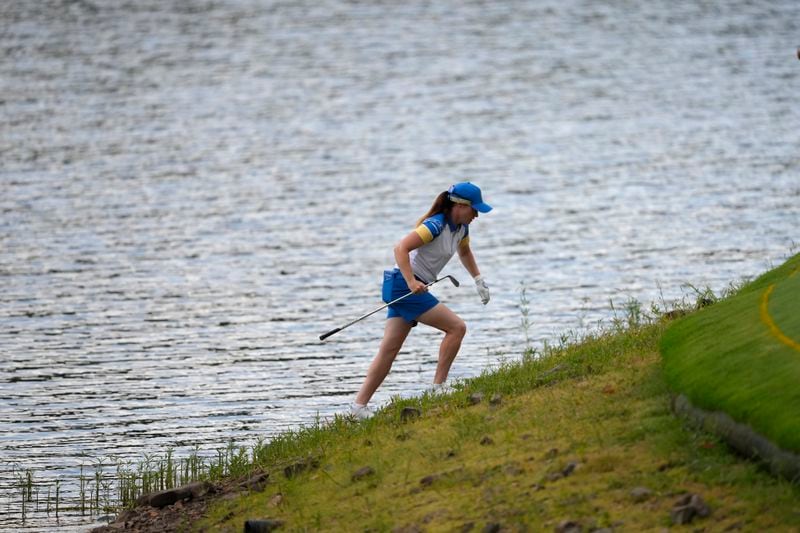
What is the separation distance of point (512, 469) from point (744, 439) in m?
1.92

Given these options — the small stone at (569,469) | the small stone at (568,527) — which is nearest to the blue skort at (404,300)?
the small stone at (569,469)

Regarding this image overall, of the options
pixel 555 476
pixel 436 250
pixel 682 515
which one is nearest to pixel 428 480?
pixel 555 476

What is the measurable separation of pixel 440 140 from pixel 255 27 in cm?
2529

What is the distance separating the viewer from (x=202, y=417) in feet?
60.5

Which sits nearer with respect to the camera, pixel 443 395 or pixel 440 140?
pixel 443 395

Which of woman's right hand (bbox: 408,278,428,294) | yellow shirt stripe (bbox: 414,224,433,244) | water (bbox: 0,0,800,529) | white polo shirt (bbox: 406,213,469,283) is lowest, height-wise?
water (bbox: 0,0,800,529)

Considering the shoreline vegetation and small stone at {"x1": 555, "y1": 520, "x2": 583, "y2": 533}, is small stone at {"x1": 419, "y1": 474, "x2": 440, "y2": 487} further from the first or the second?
small stone at {"x1": 555, "y1": 520, "x2": 583, "y2": 533}

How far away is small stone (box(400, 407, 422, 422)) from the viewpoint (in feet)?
43.9

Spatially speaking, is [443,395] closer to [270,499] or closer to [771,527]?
[270,499]

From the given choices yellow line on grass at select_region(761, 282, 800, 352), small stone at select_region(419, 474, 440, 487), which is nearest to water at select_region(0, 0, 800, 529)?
small stone at select_region(419, 474, 440, 487)

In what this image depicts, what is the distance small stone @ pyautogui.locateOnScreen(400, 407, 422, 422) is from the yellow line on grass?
11.8 ft

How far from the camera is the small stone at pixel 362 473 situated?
1183 centimetres

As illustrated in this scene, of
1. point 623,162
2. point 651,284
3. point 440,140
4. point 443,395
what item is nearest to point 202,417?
point 443,395

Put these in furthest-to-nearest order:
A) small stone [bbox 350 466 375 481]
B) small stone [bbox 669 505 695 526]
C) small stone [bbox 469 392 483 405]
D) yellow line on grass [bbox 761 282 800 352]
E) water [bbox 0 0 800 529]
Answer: water [bbox 0 0 800 529]
small stone [bbox 469 392 483 405]
small stone [bbox 350 466 375 481]
yellow line on grass [bbox 761 282 800 352]
small stone [bbox 669 505 695 526]
